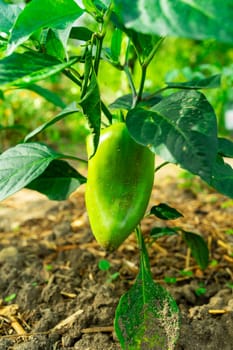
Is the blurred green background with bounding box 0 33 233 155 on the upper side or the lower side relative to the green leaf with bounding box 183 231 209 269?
lower

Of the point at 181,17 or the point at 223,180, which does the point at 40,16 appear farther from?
the point at 223,180

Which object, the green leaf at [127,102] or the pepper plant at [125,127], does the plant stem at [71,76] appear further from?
the green leaf at [127,102]

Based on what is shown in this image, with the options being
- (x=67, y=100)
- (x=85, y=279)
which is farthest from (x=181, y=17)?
(x=67, y=100)

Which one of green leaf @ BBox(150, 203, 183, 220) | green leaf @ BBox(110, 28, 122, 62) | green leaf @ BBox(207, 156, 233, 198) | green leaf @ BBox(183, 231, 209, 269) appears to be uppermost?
green leaf @ BBox(110, 28, 122, 62)

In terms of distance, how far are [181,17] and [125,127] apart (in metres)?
0.37

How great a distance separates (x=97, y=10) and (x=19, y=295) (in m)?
0.79

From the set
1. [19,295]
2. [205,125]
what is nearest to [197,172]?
[205,125]

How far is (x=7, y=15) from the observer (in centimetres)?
101

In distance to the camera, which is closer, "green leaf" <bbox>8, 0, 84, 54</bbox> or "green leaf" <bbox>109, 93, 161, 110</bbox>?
"green leaf" <bbox>8, 0, 84, 54</bbox>

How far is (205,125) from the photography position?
0.80 metres

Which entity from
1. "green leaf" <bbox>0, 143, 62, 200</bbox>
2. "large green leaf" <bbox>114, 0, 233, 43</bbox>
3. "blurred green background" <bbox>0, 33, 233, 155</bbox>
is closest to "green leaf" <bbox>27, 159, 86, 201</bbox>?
"green leaf" <bbox>0, 143, 62, 200</bbox>

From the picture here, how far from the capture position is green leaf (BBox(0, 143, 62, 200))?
0.92 m

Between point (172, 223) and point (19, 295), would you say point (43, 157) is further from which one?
point (172, 223)

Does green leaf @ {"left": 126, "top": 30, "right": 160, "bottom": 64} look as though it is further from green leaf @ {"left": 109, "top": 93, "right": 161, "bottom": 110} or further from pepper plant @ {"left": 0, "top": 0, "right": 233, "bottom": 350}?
green leaf @ {"left": 109, "top": 93, "right": 161, "bottom": 110}
